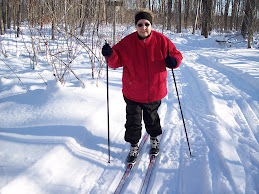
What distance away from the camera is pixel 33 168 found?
69.8 inches

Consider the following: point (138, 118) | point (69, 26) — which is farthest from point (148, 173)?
point (69, 26)

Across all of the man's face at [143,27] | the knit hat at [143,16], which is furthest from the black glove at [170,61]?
the knit hat at [143,16]

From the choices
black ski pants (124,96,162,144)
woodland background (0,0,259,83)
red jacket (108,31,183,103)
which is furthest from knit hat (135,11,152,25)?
woodland background (0,0,259,83)

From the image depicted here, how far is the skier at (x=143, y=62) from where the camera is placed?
1.91 meters

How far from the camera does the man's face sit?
73.6 inches

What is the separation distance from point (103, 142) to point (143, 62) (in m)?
1.25

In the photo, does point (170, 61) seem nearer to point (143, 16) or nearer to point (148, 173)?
point (143, 16)

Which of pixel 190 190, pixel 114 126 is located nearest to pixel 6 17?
pixel 114 126

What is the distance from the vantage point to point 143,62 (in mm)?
1945

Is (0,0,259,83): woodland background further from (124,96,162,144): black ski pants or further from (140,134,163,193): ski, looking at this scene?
(140,134,163,193): ski

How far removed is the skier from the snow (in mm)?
456

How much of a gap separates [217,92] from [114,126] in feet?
8.41

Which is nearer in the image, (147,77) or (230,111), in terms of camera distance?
(147,77)

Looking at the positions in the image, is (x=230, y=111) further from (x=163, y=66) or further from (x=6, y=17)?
(x=6, y=17)
